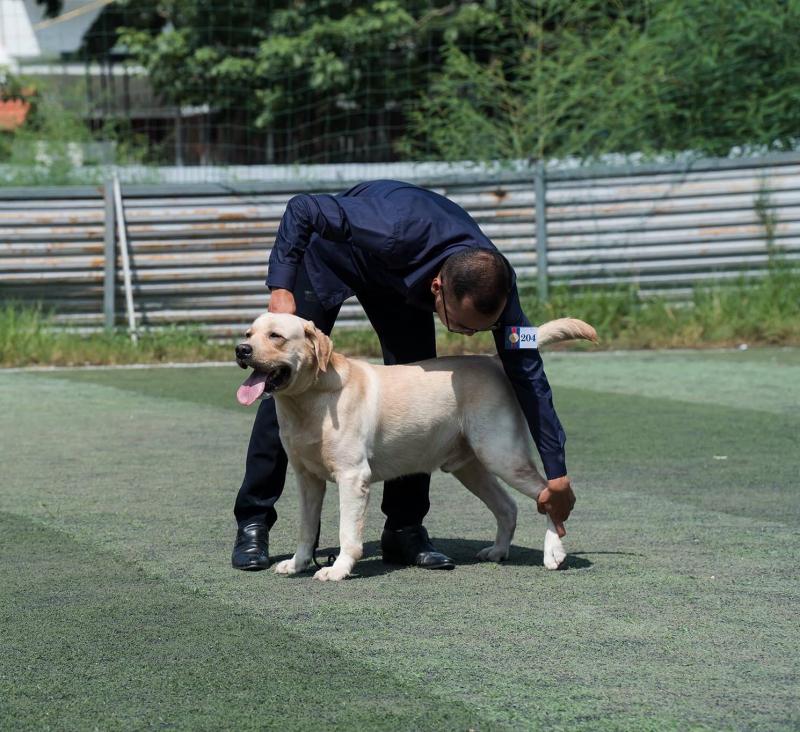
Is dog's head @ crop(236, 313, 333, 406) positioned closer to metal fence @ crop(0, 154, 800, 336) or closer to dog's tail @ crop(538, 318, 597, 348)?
dog's tail @ crop(538, 318, 597, 348)

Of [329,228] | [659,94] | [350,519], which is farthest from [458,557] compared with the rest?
[659,94]

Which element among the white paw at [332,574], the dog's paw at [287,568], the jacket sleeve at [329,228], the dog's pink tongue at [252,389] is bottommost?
the dog's paw at [287,568]

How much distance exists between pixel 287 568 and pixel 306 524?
0.58 feet

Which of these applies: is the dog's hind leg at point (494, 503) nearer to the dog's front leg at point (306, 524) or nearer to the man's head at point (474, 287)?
the dog's front leg at point (306, 524)

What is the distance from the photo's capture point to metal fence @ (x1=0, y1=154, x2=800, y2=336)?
13.5 metres

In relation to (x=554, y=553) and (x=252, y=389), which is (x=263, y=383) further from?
(x=554, y=553)

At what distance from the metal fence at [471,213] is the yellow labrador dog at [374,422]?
8.60 m

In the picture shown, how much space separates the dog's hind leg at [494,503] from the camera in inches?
203

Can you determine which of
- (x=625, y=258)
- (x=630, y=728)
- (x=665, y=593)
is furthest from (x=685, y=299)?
(x=630, y=728)

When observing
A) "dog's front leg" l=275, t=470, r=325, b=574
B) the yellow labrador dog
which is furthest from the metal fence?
"dog's front leg" l=275, t=470, r=325, b=574

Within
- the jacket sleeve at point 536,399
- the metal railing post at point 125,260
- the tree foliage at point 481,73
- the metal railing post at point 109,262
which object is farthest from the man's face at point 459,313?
the tree foliage at point 481,73

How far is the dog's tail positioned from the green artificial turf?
2.80 feet

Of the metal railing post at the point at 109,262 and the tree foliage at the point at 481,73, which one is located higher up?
the tree foliage at the point at 481,73

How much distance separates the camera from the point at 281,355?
179 inches
